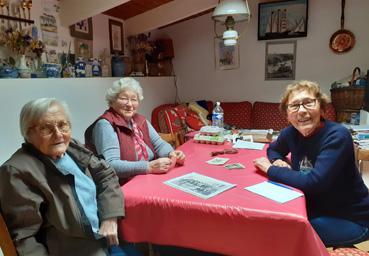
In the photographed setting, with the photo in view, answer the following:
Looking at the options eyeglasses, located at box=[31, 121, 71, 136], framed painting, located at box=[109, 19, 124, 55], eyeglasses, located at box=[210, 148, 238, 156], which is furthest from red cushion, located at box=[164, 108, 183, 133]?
eyeglasses, located at box=[31, 121, 71, 136]

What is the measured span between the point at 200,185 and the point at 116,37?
2690mm

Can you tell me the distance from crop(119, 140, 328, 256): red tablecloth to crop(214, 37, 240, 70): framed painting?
10.7 ft

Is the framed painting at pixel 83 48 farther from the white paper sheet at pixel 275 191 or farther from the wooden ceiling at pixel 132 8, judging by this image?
the white paper sheet at pixel 275 191

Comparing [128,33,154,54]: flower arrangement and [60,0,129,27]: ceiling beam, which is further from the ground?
[60,0,129,27]: ceiling beam

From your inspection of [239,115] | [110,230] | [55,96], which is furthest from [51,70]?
[239,115]

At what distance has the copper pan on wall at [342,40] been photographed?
3.75 metres

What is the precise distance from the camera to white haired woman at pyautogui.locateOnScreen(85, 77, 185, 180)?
5.24 feet

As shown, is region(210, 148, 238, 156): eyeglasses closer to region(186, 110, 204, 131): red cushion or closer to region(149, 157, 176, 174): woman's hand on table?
region(149, 157, 176, 174): woman's hand on table

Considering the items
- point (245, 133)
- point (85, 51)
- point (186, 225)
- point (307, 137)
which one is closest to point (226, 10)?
point (245, 133)

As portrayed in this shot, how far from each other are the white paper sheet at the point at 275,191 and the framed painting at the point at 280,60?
309 centimetres

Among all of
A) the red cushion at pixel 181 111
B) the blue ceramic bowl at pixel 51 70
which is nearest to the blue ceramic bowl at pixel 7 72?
the blue ceramic bowl at pixel 51 70

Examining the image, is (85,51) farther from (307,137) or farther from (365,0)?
(365,0)

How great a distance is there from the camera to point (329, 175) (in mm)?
1343

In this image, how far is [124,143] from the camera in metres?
1.77
